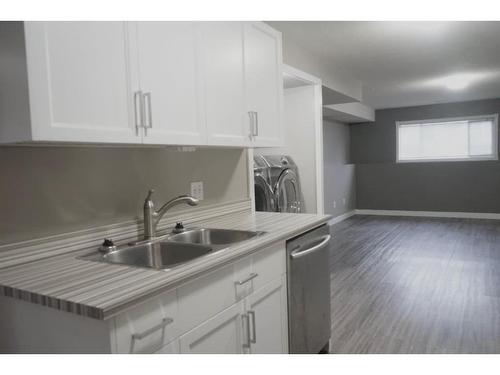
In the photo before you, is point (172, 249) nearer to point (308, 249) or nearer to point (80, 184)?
point (80, 184)

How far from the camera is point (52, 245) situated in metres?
1.53

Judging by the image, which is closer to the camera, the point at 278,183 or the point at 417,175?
the point at 278,183

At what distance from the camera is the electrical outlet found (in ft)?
7.56

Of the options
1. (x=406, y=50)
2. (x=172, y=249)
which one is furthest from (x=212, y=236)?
(x=406, y=50)

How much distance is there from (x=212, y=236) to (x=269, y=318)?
549mm

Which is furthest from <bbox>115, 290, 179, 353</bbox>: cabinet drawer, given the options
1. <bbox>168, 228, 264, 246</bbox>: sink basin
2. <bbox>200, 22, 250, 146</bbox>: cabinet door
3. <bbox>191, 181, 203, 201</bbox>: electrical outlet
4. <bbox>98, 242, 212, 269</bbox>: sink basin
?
<bbox>191, 181, 203, 201</bbox>: electrical outlet

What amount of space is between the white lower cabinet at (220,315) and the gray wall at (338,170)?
5.33m

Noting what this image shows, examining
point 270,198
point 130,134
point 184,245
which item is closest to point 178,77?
point 130,134

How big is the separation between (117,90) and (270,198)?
2293 millimetres

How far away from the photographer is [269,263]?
1.79m

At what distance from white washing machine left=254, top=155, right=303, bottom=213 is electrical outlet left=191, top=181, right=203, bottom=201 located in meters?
1.16

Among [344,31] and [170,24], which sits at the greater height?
[344,31]

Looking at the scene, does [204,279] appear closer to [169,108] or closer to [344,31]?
[169,108]

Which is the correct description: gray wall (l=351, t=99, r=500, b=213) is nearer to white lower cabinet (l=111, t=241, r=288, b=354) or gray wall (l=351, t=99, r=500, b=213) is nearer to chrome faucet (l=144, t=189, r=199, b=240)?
white lower cabinet (l=111, t=241, r=288, b=354)
